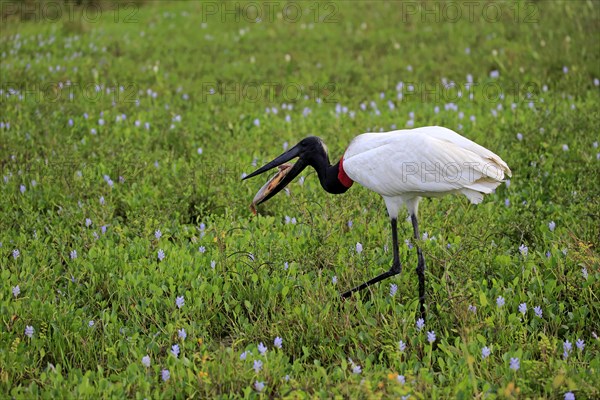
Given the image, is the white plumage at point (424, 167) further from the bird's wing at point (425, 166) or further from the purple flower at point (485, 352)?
the purple flower at point (485, 352)

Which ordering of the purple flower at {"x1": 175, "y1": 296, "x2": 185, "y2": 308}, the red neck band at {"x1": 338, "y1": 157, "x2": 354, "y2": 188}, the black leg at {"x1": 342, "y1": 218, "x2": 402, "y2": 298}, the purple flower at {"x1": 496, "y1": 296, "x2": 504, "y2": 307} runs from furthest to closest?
the red neck band at {"x1": 338, "y1": 157, "x2": 354, "y2": 188}
the black leg at {"x1": 342, "y1": 218, "x2": 402, "y2": 298}
the purple flower at {"x1": 175, "y1": 296, "x2": 185, "y2": 308}
the purple flower at {"x1": 496, "y1": 296, "x2": 504, "y2": 307}

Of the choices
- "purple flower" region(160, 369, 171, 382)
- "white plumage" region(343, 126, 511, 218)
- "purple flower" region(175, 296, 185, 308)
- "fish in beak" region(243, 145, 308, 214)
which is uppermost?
"white plumage" region(343, 126, 511, 218)

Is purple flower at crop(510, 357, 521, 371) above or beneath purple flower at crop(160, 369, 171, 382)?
above

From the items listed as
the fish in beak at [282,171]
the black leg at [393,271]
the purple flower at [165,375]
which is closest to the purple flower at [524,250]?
the black leg at [393,271]

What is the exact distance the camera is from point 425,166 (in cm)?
415

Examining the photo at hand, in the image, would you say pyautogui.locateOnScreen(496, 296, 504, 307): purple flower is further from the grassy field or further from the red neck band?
the red neck band

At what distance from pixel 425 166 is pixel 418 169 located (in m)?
0.04

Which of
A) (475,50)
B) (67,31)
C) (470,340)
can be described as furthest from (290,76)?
(470,340)

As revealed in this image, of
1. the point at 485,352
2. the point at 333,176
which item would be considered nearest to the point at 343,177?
the point at 333,176

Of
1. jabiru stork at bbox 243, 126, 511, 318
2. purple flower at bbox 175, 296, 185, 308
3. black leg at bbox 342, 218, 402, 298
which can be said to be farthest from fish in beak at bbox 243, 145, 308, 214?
purple flower at bbox 175, 296, 185, 308

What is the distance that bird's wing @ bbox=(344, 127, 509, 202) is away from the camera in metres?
4.13

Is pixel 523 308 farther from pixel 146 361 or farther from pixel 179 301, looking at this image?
pixel 146 361

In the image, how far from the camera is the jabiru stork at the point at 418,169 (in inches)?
163

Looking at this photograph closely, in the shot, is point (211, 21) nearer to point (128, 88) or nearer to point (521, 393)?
point (128, 88)
